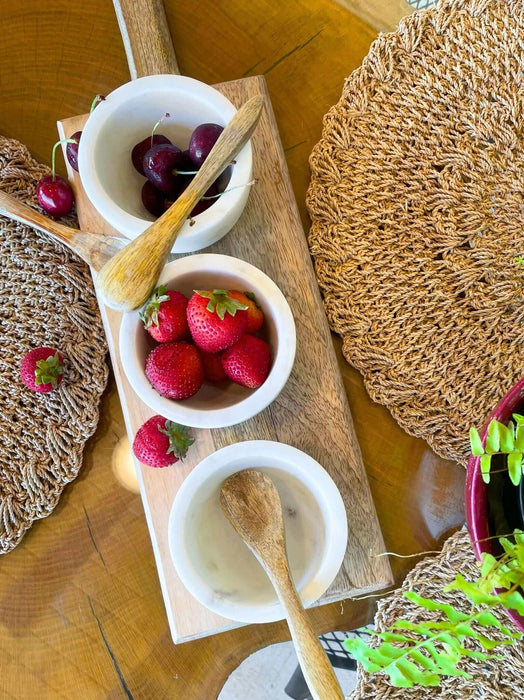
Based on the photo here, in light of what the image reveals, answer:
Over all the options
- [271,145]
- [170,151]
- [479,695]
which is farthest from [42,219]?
[479,695]

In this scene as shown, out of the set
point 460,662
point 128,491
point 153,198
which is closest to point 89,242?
point 153,198

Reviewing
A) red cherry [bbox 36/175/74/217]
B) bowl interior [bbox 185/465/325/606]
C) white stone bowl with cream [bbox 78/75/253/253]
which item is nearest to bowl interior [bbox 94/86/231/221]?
white stone bowl with cream [bbox 78/75/253/253]

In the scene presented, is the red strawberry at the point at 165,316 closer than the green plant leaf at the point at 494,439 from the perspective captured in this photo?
No

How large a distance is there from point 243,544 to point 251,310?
0.26 metres

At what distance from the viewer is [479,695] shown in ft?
2.45

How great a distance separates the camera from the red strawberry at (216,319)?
60 centimetres

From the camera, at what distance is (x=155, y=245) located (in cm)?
55

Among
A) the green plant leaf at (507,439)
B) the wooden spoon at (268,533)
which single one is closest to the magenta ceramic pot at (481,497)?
the green plant leaf at (507,439)

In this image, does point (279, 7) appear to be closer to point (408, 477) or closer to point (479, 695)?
point (408, 477)

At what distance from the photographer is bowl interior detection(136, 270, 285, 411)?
0.65m

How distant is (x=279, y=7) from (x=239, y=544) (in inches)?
25.3

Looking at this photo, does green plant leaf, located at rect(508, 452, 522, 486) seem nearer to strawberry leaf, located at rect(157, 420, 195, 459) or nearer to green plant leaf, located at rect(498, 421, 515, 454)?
green plant leaf, located at rect(498, 421, 515, 454)

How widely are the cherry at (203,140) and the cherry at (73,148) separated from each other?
6.3 inches

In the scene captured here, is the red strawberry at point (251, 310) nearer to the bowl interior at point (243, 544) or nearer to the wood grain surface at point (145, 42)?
the bowl interior at point (243, 544)
